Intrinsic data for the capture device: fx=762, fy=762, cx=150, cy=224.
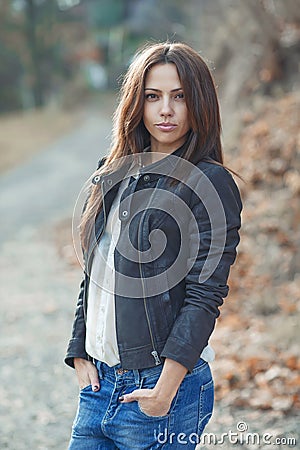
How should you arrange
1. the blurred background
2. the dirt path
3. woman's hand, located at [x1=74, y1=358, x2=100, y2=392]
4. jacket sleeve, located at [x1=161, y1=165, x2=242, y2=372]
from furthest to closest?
the blurred background < the dirt path < woman's hand, located at [x1=74, y1=358, x2=100, y2=392] < jacket sleeve, located at [x1=161, y1=165, x2=242, y2=372]

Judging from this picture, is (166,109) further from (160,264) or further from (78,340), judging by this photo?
(78,340)

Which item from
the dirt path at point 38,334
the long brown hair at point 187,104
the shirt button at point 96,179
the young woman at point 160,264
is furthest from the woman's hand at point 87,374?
the dirt path at point 38,334

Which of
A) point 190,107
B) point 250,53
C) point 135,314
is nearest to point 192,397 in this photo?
point 135,314

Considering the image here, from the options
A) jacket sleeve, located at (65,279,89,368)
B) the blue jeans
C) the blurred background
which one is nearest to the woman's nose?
the blurred background

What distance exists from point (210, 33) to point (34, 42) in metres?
20.4

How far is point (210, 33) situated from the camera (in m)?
16.1

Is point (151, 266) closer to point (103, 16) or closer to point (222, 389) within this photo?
point (222, 389)

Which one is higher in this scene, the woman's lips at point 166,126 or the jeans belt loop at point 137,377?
the woman's lips at point 166,126

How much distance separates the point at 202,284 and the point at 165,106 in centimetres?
54

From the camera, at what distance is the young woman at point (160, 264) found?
2154 mm

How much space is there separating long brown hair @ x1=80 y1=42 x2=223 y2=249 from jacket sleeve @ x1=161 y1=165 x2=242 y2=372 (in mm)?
118

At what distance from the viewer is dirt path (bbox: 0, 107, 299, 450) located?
4.46 m

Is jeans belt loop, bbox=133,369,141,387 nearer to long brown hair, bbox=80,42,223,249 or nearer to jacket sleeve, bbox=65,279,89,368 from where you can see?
jacket sleeve, bbox=65,279,89,368

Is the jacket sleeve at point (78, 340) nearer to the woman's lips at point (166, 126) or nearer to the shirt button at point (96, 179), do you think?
the shirt button at point (96, 179)
